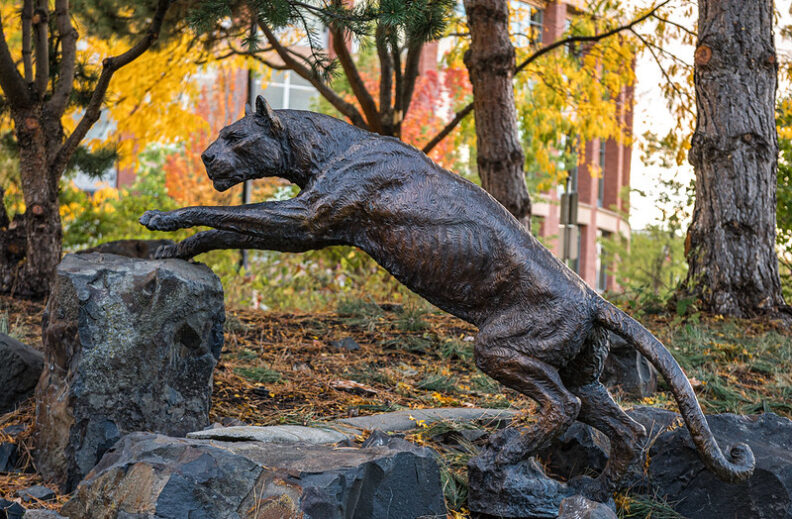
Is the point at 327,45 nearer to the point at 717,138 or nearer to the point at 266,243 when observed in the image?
the point at 717,138

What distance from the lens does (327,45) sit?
29.4m

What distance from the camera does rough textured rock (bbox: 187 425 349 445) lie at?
3.17m

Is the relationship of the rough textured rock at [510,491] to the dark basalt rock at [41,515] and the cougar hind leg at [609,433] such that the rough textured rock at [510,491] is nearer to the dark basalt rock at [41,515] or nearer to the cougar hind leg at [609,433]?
the cougar hind leg at [609,433]

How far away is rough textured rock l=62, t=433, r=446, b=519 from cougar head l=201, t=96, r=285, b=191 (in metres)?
1.21

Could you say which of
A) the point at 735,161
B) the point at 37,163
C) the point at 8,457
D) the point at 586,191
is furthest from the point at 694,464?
the point at 586,191

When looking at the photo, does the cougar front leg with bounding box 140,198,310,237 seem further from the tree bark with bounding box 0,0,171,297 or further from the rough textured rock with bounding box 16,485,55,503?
the tree bark with bounding box 0,0,171,297

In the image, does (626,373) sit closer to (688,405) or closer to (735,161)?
(688,405)

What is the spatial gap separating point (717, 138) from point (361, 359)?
4.60 metres

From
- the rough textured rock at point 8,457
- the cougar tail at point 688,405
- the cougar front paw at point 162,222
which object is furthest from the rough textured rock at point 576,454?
the rough textured rock at point 8,457

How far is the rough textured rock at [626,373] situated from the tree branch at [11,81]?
5.51 metres

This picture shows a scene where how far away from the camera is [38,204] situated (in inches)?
263

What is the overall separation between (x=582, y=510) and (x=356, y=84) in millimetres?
7446

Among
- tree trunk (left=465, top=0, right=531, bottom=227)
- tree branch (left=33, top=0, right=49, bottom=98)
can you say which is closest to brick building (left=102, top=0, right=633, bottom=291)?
tree trunk (left=465, top=0, right=531, bottom=227)

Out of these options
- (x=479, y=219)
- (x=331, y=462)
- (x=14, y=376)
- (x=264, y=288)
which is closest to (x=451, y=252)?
(x=479, y=219)
